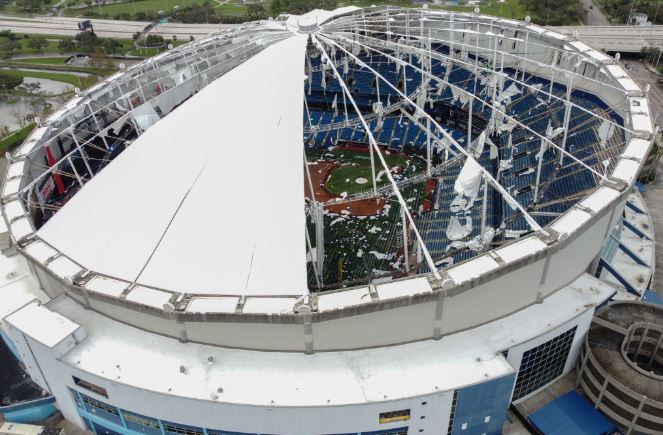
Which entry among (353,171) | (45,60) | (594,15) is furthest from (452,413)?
(594,15)

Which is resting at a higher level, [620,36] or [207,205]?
[207,205]

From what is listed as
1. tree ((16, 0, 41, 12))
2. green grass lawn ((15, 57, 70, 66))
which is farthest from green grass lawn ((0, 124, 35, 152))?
tree ((16, 0, 41, 12))

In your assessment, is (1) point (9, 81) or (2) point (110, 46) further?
(2) point (110, 46)

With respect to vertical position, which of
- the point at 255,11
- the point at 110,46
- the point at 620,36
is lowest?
the point at 620,36

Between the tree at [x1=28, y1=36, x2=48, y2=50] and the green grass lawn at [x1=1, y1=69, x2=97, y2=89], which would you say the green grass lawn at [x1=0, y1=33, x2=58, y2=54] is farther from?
the green grass lawn at [x1=1, y1=69, x2=97, y2=89]

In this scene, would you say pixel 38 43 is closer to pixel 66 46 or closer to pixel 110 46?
pixel 66 46

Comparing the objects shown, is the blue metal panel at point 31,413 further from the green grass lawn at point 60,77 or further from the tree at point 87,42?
the tree at point 87,42

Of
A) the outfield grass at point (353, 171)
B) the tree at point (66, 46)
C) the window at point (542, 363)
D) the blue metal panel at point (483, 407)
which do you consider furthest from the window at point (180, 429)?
the tree at point (66, 46)

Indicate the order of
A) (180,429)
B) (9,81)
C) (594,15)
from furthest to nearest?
(594,15), (9,81), (180,429)
